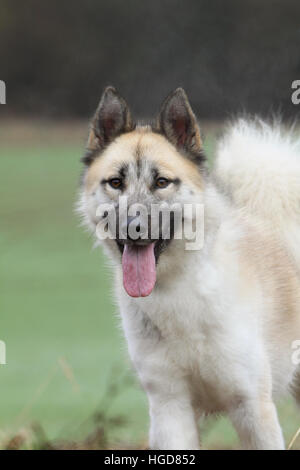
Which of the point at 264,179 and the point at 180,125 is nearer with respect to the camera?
the point at 180,125

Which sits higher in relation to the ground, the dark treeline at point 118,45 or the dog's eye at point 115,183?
the dark treeline at point 118,45

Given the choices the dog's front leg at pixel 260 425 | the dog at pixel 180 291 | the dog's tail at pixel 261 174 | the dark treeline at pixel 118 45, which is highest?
the dark treeline at pixel 118 45

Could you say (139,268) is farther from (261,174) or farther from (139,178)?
(261,174)

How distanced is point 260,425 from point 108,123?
3.86 ft

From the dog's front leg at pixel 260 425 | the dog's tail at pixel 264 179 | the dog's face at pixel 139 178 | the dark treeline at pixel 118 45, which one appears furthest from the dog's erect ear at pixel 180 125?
the dark treeline at pixel 118 45

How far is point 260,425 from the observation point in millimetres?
3320

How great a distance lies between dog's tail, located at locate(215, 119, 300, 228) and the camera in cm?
418

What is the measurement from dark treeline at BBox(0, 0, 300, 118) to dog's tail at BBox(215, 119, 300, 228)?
7584 millimetres

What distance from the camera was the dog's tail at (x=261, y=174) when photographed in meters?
4.18

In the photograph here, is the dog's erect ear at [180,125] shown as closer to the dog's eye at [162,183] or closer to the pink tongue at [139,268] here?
the dog's eye at [162,183]

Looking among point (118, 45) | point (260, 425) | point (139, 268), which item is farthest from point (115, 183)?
point (118, 45)

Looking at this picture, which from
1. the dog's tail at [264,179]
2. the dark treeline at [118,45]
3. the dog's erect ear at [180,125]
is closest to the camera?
the dog's erect ear at [180,125]

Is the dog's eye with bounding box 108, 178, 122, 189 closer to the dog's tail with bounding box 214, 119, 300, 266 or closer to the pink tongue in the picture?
the pink tongue
